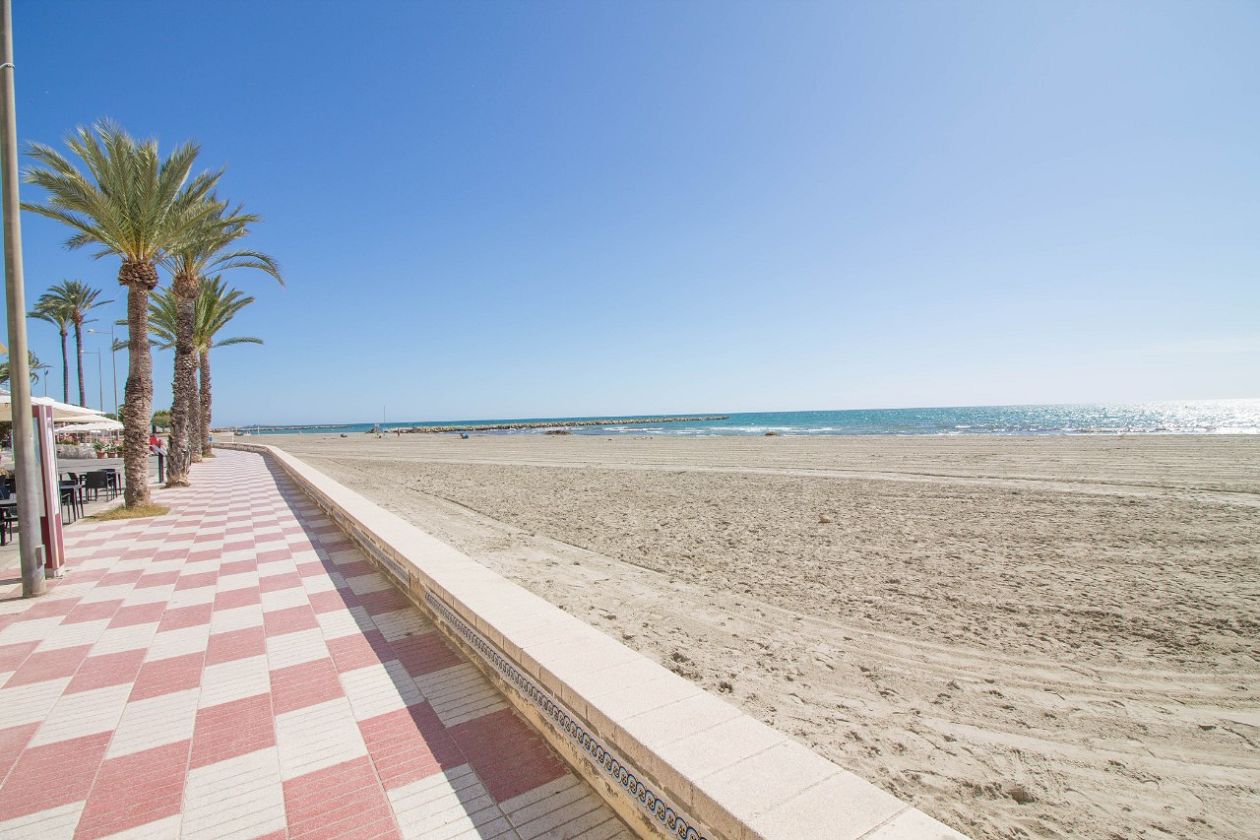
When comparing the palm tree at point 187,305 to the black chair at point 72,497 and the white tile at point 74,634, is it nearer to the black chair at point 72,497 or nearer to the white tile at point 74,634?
the black chair at point 72,497

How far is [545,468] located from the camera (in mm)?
19500

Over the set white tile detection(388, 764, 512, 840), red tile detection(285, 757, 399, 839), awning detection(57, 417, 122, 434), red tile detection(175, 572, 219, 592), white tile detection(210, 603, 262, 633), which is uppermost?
awning detection(57, 417, 122, 434)

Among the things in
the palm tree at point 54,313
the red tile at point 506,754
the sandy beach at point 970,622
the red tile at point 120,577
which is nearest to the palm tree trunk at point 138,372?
the sandy beach at point 970,622

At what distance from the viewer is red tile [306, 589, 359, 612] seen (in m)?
4.68

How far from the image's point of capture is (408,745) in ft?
8.79

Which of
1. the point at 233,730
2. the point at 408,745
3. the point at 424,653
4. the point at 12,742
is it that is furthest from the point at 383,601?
the point at 408,745

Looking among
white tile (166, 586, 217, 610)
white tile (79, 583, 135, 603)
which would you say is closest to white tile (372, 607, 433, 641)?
white tile (166, 586, 217, 610)

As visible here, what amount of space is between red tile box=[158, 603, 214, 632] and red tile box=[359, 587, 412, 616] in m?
1.20

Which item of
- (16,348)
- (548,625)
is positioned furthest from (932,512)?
(16,348)

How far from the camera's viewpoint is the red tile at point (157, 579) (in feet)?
18.1

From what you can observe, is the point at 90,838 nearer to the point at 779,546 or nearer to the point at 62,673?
the point at 62,673

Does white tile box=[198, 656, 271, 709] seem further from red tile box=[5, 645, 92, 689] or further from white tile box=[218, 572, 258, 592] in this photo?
white tile box=[218, 572, 258, 592]

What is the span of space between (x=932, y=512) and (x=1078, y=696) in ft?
21.1

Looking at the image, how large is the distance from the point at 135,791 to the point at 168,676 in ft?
4.50
